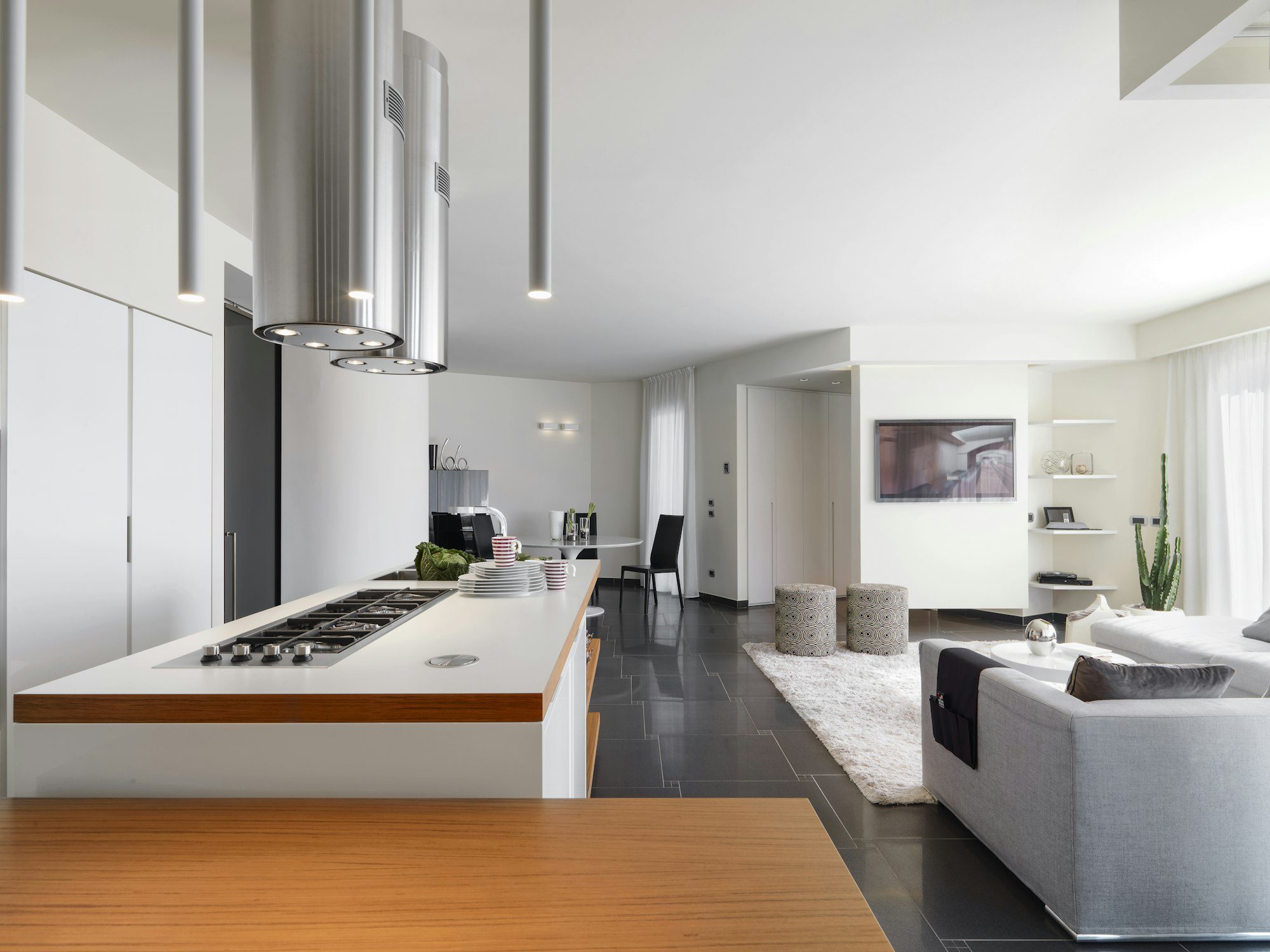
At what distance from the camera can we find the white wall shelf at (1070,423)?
20.4 ft

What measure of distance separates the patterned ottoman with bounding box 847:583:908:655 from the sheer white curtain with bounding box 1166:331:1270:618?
2.40 metres

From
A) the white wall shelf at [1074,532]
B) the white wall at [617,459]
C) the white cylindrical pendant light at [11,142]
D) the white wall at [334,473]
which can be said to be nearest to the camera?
the white cylindrical pendant light at [11,142]

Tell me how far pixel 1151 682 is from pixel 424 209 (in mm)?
2603

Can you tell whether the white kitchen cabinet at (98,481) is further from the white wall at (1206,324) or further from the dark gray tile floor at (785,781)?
the white wall at (1206,324)

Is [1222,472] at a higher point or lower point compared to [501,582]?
higher

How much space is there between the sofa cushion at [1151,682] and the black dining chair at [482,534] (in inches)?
191

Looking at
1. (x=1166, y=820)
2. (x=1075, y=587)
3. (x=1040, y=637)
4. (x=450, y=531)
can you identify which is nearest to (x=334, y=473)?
(x=450, y=531)

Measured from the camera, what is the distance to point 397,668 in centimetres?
148

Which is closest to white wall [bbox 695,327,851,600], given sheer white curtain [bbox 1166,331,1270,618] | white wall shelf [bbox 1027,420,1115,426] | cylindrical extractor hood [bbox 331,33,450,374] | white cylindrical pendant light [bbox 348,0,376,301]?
white wall shelf [bbox 1027,420,1115,426]

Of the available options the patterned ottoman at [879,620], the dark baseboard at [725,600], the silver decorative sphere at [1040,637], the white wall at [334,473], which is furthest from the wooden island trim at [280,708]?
the dark baseboard at [725,600]

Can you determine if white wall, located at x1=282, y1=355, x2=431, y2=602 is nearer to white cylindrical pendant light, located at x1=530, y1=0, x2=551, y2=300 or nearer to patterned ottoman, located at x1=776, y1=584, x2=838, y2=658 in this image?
patterned ottoman, located at x1=776, y1=584, x2=838, y2=658

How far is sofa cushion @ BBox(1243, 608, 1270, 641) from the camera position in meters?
3.66

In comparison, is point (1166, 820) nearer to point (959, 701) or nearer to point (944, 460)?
point (959, 701)

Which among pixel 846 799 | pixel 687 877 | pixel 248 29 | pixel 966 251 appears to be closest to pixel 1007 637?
pixel 966 251
